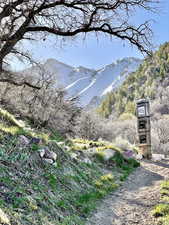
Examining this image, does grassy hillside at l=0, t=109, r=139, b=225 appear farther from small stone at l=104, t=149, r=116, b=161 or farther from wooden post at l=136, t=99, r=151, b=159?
wooden post at l=136, t=99, r=151, b=159

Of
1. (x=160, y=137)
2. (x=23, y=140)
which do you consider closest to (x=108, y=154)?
(x=23, y=140)

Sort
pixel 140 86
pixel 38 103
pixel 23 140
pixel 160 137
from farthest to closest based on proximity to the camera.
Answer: pixel 140 86 → pixel 160 137 → pixel 38 103 → pixel 23 140

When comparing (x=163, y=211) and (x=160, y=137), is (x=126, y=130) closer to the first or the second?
(x=160, y=137)

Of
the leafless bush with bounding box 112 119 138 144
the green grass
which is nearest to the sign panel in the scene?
the green grass

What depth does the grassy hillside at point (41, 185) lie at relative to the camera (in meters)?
4.39

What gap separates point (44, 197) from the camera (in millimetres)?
5359

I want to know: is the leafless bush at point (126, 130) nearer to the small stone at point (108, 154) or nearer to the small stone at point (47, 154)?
the small stone at point (108, 154)

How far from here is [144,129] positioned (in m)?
17.4

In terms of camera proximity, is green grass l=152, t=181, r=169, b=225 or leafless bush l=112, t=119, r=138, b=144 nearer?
green grass l=152, t=181, r=169, b=225

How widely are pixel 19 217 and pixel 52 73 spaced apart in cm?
1930

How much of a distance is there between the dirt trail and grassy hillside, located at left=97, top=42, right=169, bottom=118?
358ft

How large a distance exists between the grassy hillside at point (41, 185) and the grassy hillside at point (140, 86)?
11088cm

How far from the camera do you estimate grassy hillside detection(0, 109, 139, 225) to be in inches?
173

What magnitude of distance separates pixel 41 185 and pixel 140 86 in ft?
429
